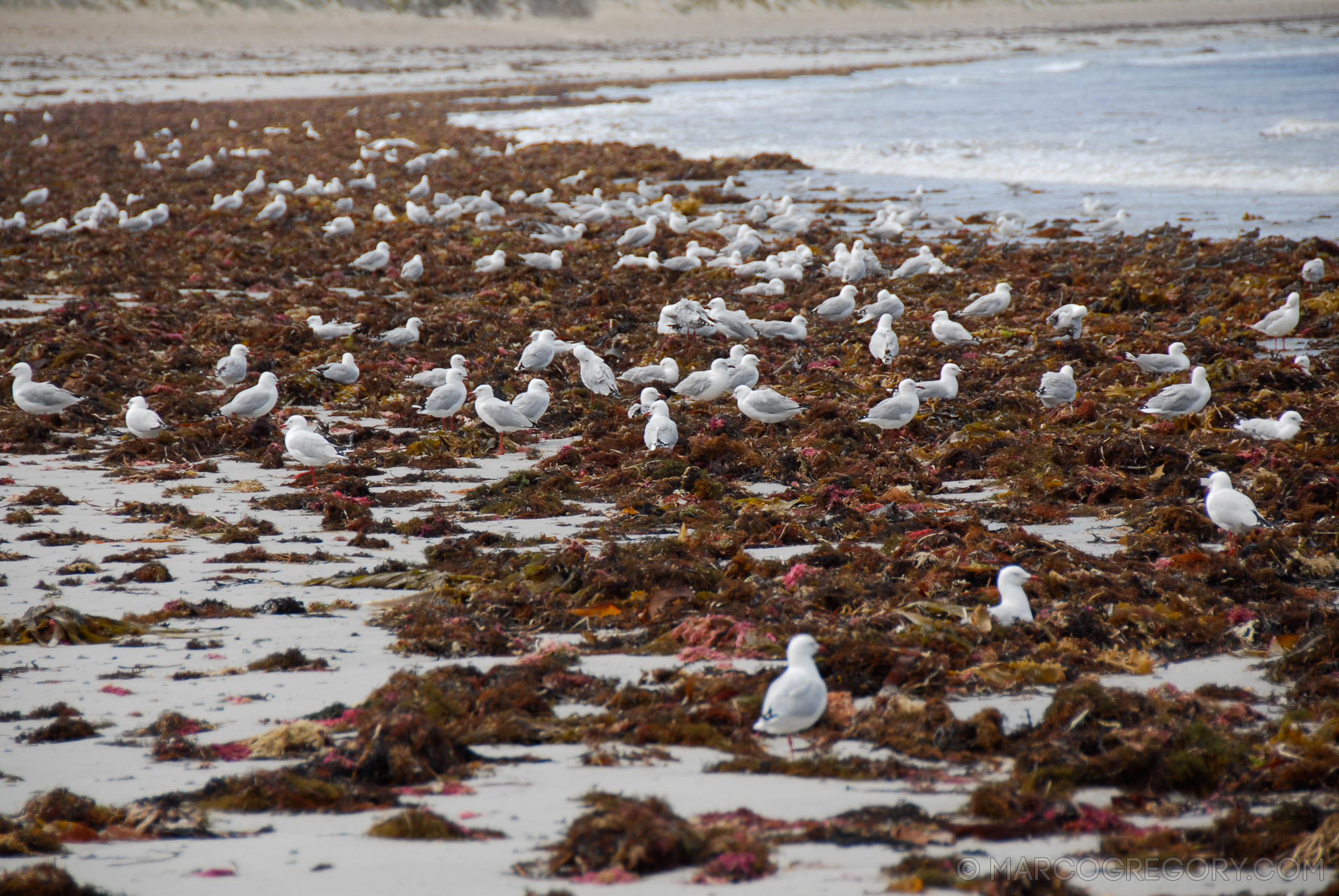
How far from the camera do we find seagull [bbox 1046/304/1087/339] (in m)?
12.4

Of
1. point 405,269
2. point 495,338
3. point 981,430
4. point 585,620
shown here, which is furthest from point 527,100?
point 585,620

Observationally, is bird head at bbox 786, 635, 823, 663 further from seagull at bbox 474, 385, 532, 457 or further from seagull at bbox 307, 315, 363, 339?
seagull at bbox 307, 315, 363, 339

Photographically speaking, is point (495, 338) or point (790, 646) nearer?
point (790, 646)

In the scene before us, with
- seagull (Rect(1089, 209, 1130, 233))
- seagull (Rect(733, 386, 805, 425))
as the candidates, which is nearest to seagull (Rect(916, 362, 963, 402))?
seagull (Rect(733, 386, 805, 425))

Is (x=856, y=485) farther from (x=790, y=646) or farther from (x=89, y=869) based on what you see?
(x=89, y=869)

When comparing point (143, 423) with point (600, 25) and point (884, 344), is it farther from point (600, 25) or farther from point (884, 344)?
point (600, 25)

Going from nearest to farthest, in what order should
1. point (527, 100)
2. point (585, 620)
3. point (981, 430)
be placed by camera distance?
point (585, 620)
point (981, 430)
point (527, 100)

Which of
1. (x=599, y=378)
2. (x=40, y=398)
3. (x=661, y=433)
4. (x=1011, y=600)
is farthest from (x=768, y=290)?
(x=1011, y=600)

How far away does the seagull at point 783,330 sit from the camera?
12.7 metres

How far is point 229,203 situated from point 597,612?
20155 millimetres

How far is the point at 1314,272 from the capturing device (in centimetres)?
1378

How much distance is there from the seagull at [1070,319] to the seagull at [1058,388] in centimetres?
238

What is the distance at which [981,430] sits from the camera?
952 cm

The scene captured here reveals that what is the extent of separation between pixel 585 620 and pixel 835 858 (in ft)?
8.35
